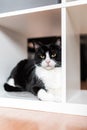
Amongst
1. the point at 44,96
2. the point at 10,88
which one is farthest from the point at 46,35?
the point at 44,96

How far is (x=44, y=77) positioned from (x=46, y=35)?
0.43 m

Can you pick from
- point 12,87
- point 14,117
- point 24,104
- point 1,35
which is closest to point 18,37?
point 1,35

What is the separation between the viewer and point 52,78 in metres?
1.01

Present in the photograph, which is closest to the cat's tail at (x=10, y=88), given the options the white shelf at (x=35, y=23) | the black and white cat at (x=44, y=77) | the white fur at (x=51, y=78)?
the black and white cat at (x=44, y=77)

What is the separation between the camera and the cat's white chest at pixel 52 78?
991mm

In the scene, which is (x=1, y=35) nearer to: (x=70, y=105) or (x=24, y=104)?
(x=24, y=104)

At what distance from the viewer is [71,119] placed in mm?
740

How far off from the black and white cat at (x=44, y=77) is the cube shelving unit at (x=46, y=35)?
0.05 m

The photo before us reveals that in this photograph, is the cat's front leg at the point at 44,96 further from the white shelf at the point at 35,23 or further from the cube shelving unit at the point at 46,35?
the white shelf at the point at 35,23

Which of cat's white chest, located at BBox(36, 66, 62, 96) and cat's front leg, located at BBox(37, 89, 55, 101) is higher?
cat's white chest, located at BBox(36, 66, 62, 96)

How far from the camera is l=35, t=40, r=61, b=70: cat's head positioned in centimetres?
100

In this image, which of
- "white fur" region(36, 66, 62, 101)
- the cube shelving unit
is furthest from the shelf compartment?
"white fur" region(36, 66, 62, 101)

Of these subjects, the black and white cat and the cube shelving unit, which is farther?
the black and white cat

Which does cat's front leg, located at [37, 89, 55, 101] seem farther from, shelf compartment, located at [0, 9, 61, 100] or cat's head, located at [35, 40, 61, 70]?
cat's head, located at [35, 40, 61, 70]
